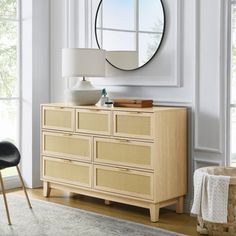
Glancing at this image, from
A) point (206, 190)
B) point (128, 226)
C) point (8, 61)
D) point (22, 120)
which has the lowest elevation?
point (128, 226)

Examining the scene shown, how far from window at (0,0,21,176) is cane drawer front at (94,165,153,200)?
1.37 metres

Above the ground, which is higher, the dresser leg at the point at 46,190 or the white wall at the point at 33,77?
the white wall at the point at 33,77

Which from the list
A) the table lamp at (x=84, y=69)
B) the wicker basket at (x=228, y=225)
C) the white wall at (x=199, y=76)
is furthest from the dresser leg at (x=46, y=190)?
the wicker basket at (x=228, y=225)

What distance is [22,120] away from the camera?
5555 mm

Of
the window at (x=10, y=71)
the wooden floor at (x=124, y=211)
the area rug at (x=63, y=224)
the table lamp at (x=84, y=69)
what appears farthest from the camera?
the window at (x=10, y=71)

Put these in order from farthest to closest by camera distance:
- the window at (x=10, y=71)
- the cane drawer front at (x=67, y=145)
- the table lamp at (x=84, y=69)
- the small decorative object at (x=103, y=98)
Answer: the window at (x=10, y=71) → the small decorative object at (x=103, y=98) → the table lamp at (x=84, y=69) → the cane drawer front at (x=67, y=145)

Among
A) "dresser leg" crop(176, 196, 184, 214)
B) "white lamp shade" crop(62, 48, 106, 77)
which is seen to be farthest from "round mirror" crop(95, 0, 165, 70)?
"dresser leg" crop(176, 196, 184, 214)

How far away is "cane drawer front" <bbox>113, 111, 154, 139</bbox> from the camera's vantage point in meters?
4.14

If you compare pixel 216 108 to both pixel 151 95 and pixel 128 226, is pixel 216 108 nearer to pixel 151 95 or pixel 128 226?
pixel 151 95

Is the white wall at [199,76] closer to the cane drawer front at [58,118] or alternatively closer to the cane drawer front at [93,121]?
the cane drawer front at [93,121]

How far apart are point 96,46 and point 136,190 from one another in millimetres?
1631

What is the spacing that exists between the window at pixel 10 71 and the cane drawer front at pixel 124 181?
1.37m

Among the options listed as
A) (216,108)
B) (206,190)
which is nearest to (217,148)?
(216,108)

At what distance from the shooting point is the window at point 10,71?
544 cm
